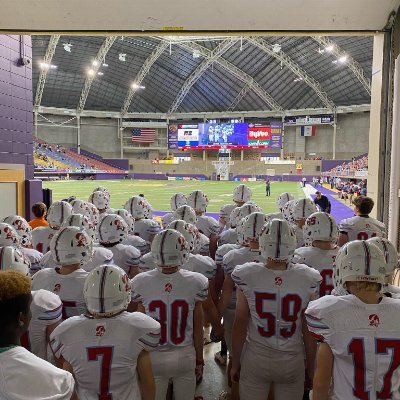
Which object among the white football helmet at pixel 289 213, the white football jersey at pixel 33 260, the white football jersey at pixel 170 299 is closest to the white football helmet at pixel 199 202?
the white football helmet at pixel 289 213

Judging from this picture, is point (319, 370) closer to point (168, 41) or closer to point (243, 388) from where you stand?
point (243, 388)

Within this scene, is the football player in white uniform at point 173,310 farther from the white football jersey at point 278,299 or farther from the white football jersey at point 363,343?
the white football jersey at point 363,343

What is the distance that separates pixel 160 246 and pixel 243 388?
4.41 feet

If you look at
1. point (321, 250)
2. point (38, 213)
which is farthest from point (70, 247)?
point (38, 213)

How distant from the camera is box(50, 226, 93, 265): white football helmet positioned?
363 cm

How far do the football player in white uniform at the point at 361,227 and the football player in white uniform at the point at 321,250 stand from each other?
203 cm

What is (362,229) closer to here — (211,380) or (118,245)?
(211,380)

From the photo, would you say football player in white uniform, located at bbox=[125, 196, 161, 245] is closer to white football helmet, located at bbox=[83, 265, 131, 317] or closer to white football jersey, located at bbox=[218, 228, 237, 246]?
white football jersey, located at bbox=[218, 228, 237, 246]

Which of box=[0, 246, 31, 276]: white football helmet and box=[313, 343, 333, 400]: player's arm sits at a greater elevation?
box=[0, 246, 31, 276]: white football helmet

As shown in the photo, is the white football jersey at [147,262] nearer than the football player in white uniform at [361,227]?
Yes

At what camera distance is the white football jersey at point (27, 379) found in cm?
164

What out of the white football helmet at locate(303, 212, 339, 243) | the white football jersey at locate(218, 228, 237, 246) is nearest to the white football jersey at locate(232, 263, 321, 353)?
the white football helmet at locate(303, 212, 339, 243)

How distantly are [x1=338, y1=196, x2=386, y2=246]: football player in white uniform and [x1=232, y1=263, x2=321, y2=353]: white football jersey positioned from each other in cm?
331

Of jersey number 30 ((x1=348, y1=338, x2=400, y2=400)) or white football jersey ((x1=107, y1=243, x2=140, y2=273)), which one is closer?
jersey number 30 ((x1=348, y1=338, x2=400, y2=400))
